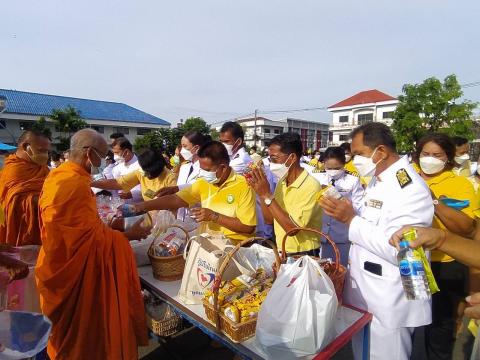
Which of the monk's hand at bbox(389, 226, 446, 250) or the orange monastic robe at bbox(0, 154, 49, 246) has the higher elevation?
the monk's hand at bbox(389, 226, 446, 250)

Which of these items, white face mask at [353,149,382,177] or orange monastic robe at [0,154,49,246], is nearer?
white face mask at [353,149,382,177]

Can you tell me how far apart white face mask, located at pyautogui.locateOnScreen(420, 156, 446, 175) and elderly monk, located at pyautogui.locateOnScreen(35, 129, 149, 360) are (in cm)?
275

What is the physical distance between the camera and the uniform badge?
185 centimetres

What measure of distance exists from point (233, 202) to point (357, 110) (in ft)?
183

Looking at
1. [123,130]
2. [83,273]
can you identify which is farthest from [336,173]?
[123,130]

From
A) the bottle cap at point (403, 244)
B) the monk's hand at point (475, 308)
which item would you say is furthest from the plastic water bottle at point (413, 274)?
the monk's hand at point (475, 308)

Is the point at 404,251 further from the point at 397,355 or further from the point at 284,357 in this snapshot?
the point at 397,355

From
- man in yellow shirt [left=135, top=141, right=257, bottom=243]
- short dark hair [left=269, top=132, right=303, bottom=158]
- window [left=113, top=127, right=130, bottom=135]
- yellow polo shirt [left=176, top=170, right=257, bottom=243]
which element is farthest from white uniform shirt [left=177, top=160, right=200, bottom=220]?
window [left=113, top=127, right=130, bottom=135]

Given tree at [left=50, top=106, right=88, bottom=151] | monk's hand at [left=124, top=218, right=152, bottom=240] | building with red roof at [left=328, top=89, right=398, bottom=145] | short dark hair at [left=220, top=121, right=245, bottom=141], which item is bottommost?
monk's hand at [left=124, top=218, right=152, bottom=240]

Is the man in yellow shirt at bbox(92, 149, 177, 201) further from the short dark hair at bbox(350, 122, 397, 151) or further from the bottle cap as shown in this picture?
the bottle cap

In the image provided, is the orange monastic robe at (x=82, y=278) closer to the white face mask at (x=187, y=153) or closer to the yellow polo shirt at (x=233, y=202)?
the yellow polo shirt at (x=233, y=202)

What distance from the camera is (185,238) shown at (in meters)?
2.53

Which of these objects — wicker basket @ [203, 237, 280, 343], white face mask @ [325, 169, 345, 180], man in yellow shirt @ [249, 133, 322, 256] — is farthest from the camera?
white face mask @ [325, 169, 345, 180]

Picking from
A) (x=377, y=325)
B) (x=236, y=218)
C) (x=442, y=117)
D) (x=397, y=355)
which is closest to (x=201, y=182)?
(x=236, y=218)
